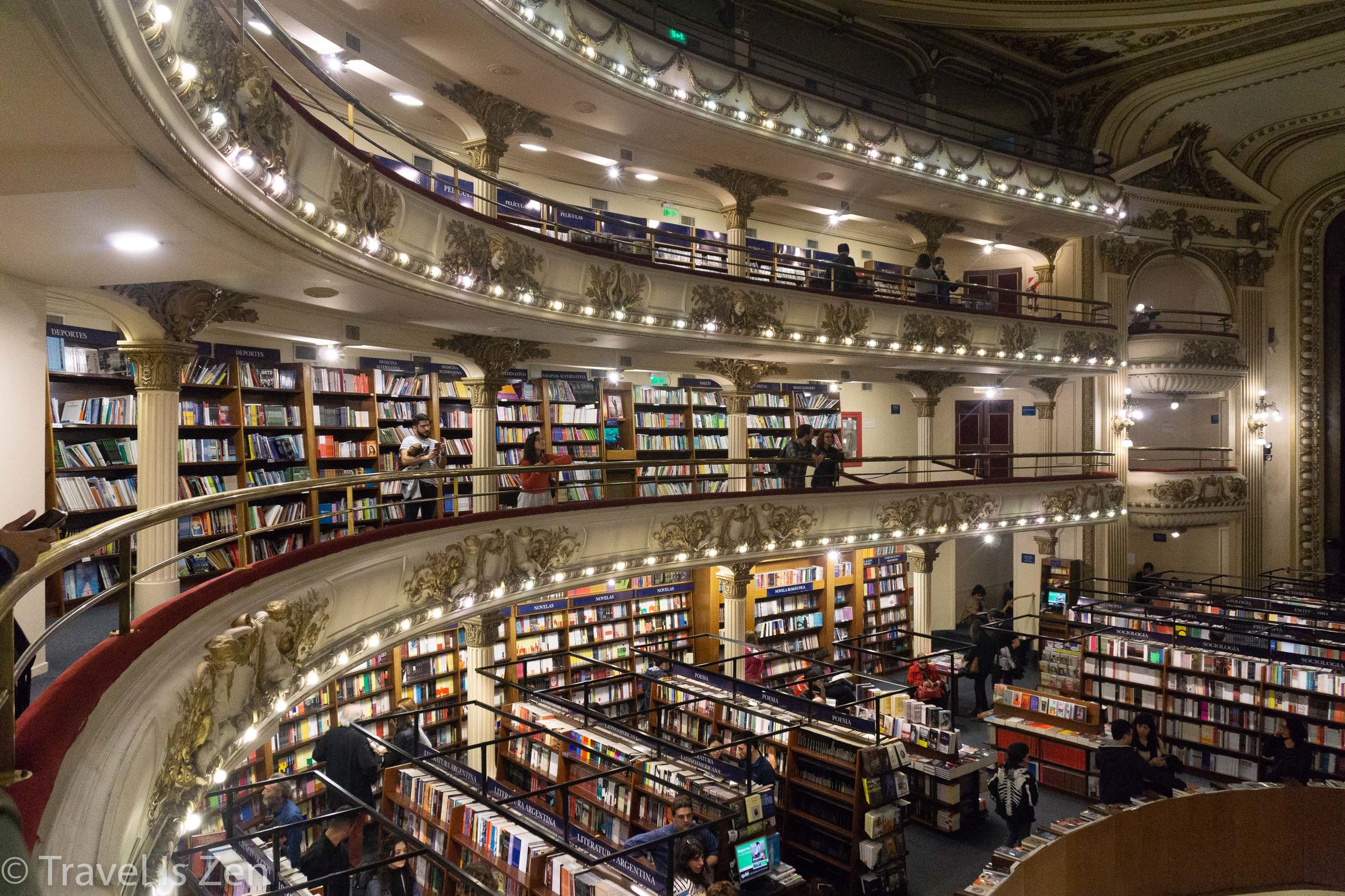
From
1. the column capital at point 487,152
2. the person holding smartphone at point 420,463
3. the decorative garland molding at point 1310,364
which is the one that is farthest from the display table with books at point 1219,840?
the decorative garland molding at point 1310,364

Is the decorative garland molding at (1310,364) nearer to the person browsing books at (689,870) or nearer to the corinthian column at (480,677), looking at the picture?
the corinthian column at (480,677)

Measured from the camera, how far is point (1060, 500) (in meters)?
15.1

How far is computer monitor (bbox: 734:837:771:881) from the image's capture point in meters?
6.68

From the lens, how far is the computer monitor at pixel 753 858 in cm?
668

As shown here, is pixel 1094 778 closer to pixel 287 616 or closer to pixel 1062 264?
pixel 287 616

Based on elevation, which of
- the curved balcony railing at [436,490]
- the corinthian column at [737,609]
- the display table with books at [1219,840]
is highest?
the curved balcony railing at [436,490]

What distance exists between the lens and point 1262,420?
17.6 m

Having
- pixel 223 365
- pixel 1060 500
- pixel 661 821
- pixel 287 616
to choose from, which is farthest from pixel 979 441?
pixel 287 616

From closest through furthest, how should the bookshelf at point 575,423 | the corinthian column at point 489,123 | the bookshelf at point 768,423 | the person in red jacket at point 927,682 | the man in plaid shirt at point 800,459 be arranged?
1. the corinthian column at point 489,123
2. the person in red jacket at point 927,682
3. the man in plaid shirt at point 800,459
4. the bookshelf at point 575,423
5. the bookshelf at point 768,423

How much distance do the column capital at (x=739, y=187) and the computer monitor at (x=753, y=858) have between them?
8911mm

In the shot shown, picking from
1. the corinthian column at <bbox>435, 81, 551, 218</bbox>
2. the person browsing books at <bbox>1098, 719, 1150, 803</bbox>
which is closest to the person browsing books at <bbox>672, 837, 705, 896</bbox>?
the person browsing books at <bbox>1098, 719, 1150, 803</bbox>

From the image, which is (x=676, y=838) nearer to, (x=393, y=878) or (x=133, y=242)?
(x=393, y=878)

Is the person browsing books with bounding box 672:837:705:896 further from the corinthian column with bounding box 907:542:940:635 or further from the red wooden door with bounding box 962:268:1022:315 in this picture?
the red wooden door with bounding box 962:268:1022:315

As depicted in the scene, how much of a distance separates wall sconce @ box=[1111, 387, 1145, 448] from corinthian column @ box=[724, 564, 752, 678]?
9182mm
